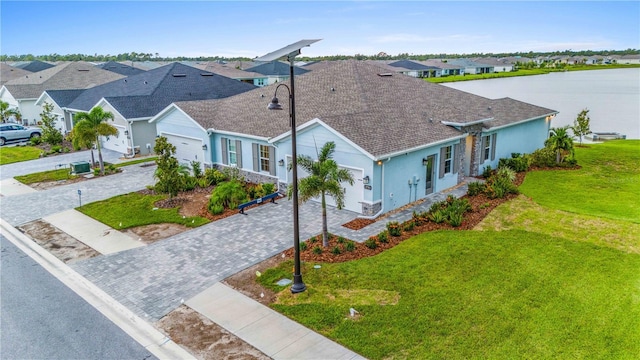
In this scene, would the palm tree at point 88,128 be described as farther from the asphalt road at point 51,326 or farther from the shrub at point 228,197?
the asphalt road at point 51,326

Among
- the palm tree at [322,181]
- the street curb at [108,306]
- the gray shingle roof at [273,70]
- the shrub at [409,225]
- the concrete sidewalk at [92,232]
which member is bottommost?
the street curb at [108,306]

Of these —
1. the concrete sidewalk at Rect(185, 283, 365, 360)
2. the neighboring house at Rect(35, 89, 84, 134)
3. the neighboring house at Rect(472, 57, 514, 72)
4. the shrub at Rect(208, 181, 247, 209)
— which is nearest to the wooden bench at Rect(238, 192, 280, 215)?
the shrub at Rect(208, 181, 247, 209)

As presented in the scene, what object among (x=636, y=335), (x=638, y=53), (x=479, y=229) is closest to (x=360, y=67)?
(x=479, y=229)

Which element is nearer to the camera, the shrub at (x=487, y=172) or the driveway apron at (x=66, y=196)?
the driveway apron at (x=66, y=196)

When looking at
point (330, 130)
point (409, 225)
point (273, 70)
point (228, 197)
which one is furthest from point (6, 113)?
point (409, 225)

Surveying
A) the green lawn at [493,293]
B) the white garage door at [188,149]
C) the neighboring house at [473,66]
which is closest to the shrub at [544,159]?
the green lawn at [493,293]

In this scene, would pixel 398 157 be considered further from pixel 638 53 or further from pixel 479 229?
pixel 638 53

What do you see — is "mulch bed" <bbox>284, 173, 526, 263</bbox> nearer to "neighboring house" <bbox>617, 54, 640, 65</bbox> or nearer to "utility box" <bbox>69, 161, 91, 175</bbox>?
"utility box" <bbox>69, 161, 91, 175</bbox>
